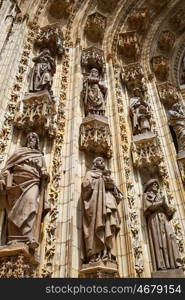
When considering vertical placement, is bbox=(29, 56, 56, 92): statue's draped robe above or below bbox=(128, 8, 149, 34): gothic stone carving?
below

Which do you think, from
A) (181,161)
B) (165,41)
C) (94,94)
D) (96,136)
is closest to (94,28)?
(165,41)

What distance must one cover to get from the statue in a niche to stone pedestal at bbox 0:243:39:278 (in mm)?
3027

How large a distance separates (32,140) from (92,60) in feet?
9.84

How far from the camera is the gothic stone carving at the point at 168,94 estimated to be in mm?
7387

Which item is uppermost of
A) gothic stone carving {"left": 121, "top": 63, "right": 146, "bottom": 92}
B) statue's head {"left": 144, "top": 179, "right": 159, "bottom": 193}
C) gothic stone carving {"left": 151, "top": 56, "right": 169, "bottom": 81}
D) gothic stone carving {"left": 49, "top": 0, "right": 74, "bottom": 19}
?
gothic stone carving {"left": 49, "top": 0, "right": 74, "bottom": 19}

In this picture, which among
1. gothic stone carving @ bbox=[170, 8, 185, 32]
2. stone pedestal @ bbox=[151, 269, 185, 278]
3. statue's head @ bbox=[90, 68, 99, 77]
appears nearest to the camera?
stone pedestal @ bbox=[151, 269, 185, 278]

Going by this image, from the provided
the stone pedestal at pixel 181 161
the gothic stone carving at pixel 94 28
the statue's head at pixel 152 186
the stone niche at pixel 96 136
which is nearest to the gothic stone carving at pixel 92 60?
the gothic stone carving at pixel 94 28

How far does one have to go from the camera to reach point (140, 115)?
6.38 metres

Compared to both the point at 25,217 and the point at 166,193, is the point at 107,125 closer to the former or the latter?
the point at 166,193

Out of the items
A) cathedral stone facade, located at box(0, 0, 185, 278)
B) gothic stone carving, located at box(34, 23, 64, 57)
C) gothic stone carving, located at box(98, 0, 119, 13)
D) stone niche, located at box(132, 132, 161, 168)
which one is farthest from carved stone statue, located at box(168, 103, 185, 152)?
gothic stone carving, located at box(98, 0, 119, 13)

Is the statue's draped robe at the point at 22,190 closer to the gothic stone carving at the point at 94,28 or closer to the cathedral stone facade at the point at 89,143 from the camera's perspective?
the cathedral stone facade at the point at 89,143

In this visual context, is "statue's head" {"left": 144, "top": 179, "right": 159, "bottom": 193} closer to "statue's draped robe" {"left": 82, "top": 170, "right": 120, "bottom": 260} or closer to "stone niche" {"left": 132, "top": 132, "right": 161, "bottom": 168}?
"stone niche" {"left": 132, "top": 132, "right": 161, "bottom": 168}

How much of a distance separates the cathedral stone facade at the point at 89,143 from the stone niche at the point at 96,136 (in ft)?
0.06

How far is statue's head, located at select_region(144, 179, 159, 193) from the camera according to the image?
202 inches
